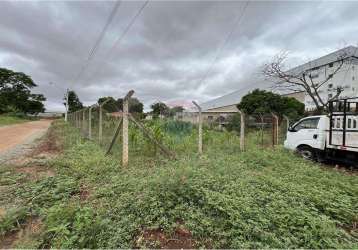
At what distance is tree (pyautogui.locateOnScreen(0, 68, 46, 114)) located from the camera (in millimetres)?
42531

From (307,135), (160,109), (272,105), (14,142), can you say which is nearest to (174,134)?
(160,109)

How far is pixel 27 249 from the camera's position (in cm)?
214

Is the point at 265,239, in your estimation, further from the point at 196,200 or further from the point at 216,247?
the point at 196,200

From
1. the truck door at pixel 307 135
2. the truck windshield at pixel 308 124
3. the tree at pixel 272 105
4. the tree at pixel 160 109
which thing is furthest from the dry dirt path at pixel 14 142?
the tree at pixel 272 105

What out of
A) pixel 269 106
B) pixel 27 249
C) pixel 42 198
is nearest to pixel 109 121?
pixel 42 198

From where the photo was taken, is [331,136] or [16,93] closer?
[331,136]

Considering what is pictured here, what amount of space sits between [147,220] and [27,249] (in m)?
1.30

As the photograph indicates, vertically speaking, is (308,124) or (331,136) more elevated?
(308,124)

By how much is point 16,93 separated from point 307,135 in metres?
58.2

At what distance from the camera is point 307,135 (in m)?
7.23

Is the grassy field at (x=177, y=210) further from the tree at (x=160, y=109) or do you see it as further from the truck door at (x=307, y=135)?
the tree at (x=160, y=109)

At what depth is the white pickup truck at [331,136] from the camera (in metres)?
6.02

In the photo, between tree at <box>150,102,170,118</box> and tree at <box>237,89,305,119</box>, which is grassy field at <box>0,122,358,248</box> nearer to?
tree at <box>150,102,170,118</box>

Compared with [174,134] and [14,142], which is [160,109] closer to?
[174,134]
